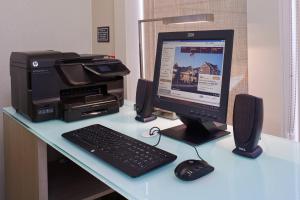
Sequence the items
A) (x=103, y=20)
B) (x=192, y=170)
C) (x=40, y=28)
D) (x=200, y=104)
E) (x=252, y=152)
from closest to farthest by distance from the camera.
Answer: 1. (x=192, y=170)
2. (x=252, y=152)
3. (x=200, y=104)
4. (x=40, y=28)
5. (x=103, y=20)

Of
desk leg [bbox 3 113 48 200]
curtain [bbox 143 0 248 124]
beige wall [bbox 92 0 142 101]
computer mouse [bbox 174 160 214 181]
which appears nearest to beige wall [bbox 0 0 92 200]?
beige wall [bbox 92 0 142 101]

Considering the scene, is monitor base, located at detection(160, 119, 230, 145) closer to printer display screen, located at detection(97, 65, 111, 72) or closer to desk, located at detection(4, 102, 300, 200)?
desk, located at detection(4, 102, 300, 200)

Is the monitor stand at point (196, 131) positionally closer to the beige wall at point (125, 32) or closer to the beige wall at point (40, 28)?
the beige wall at point (125, 32)

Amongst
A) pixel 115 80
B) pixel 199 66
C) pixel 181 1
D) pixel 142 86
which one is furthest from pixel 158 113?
pixel 181 1

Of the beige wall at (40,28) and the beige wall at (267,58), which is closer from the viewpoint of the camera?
the beige wall at (267,58)

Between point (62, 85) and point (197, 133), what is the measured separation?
2.42 ft

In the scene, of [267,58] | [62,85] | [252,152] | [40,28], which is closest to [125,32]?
[40,28]

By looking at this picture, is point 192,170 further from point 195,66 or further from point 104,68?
point 104,68

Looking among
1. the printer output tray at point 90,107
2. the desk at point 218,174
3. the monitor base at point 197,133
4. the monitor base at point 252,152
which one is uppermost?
the printer output tray at point 90,107

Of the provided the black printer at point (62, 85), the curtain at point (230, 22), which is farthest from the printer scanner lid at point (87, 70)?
the curtain at point (230, 22)

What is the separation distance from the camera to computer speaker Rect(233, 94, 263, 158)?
36.2 inches

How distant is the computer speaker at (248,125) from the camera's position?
919mm

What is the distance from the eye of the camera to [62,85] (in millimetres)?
1460

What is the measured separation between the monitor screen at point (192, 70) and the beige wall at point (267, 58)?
0.49 meters
